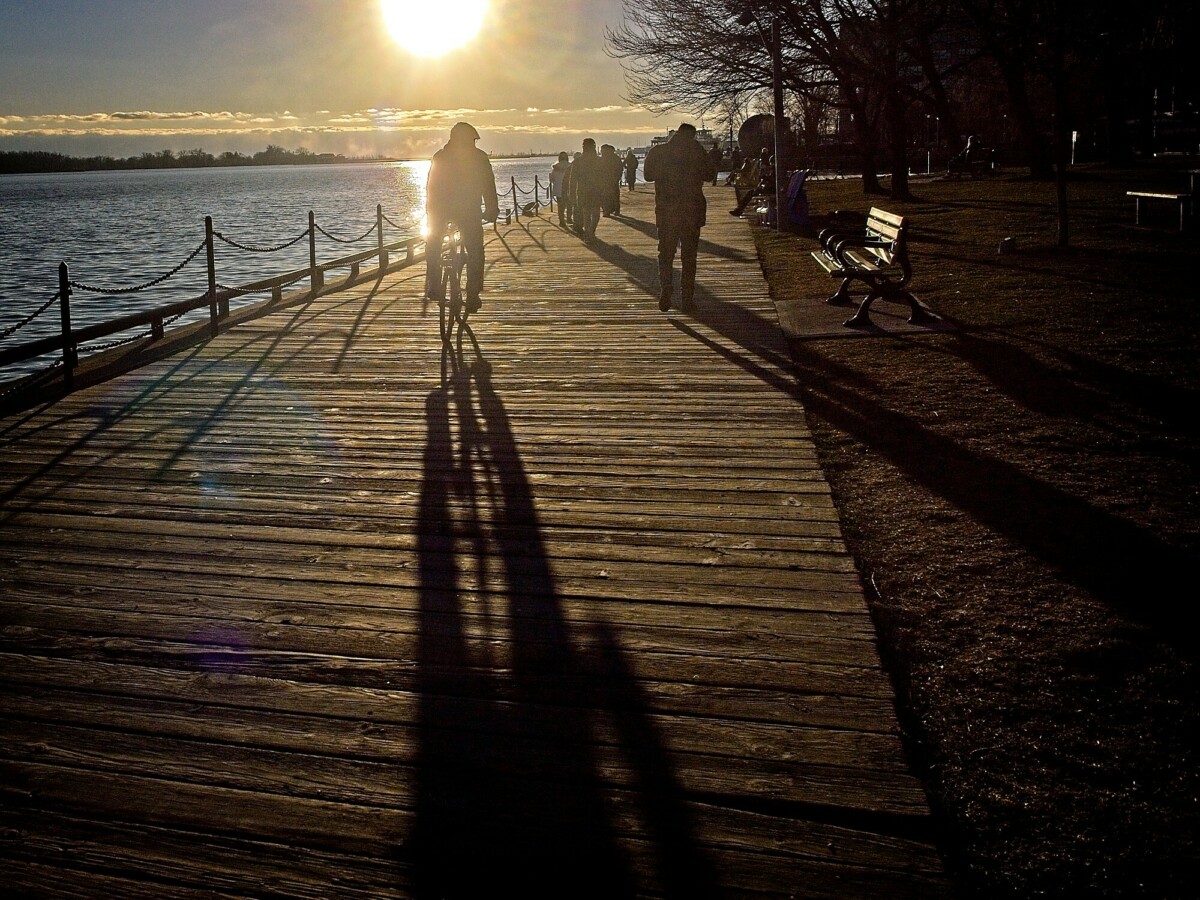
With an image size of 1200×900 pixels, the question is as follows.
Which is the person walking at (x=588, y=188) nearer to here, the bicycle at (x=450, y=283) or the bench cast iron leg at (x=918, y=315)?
the bicycle at (x=450, y=283)

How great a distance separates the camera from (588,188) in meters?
22.8

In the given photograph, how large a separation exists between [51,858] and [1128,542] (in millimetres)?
4297

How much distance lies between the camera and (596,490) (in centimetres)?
578

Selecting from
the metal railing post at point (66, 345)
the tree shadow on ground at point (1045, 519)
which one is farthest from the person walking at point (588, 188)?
the tree shadow on ground at point (1045, 519)

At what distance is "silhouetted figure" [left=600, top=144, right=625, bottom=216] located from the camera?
962 inches

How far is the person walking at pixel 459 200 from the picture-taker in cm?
1007

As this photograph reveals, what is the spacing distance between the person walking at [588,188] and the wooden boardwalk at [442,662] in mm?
15322

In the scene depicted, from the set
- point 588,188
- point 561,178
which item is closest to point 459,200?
point 588,188

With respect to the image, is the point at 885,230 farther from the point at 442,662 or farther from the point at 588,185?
the point at 588,185

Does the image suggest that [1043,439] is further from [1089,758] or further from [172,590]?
[172,590]

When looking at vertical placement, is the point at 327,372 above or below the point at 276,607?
above

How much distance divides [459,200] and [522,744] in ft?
25.0

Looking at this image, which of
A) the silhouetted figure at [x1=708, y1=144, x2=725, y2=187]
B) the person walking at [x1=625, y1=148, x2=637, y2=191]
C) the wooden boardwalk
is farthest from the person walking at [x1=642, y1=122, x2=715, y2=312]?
the person walking at [x1=625, y1=148, x2=637, y2=191]

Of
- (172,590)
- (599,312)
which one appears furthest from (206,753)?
(599,312)
